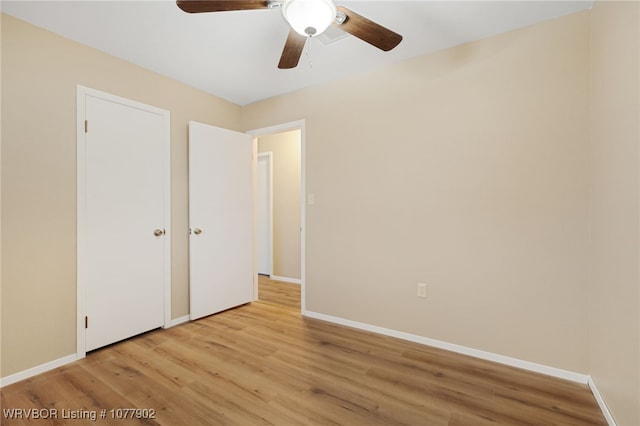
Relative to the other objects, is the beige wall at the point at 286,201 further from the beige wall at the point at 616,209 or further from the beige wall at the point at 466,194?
the beige wall at the point at 616,209

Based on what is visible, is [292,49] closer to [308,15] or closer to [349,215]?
[308,15]

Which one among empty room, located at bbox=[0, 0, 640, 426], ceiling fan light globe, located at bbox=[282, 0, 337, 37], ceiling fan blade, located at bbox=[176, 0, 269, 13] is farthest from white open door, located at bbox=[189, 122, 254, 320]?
ceiling fan light globe, located at bbox=[282, 0, 337, 37]

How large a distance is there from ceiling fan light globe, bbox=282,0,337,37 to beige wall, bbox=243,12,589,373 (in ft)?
4.35

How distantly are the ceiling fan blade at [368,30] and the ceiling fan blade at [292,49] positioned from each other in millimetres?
227

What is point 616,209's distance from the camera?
151 centimetres

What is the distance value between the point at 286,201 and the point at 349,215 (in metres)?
2.07

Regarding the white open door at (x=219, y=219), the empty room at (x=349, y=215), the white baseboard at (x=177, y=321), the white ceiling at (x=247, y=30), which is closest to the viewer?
the empty room at (x=349, y=215)

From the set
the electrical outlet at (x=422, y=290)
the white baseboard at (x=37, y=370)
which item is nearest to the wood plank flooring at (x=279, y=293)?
the electrical outlet at (x=422, y=290)

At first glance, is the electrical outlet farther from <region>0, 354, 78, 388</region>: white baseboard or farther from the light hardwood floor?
<region>0, 354, 78, 388</region>: white baseboard

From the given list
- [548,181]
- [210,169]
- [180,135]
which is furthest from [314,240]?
[548,181]

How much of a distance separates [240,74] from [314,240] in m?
1.83

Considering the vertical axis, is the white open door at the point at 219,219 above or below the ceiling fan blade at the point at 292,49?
below

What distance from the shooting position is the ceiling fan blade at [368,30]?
1.51m

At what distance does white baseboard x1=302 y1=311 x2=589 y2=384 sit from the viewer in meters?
1.93
